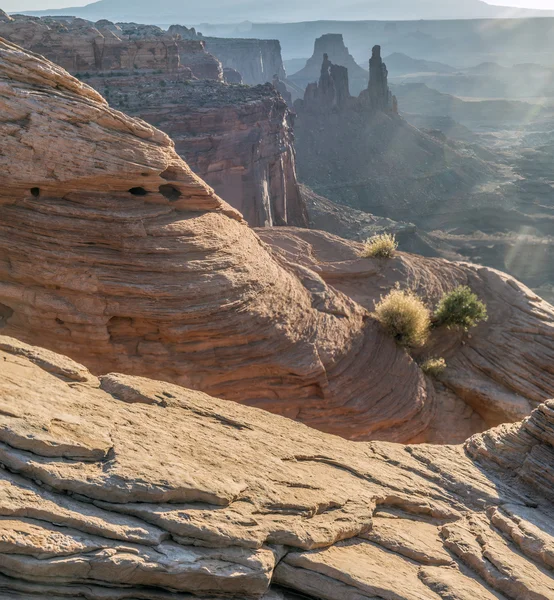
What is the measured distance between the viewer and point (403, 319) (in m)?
17.7

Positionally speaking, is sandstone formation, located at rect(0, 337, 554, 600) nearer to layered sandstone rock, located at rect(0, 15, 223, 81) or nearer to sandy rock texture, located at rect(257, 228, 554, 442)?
sandy rock texture, located at rect(257, 228, 554, 442)

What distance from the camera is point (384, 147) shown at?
96438mm

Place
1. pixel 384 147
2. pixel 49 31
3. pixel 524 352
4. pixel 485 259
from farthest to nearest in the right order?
pixel 384 147, pixel 485 259, pixel 49 31, pixel 524 352

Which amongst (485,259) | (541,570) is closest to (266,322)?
→ (541,570)

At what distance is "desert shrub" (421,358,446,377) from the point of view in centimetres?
1825

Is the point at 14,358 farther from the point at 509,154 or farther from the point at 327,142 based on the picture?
the point at 509,154

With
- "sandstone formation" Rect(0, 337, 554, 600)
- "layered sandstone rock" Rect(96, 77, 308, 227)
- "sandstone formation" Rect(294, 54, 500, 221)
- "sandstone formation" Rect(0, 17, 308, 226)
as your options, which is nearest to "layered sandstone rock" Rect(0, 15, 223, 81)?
"sandstone formation" Rect(0, 17, 308, 226)

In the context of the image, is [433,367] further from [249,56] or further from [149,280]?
[249,56]

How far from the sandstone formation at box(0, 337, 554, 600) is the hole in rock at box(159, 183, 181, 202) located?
679cm

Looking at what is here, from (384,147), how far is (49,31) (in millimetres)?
57078

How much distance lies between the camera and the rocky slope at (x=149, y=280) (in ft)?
42.2

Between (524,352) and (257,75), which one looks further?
(257,75)

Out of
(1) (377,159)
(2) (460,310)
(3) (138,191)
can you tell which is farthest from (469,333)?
(1) (377,159)

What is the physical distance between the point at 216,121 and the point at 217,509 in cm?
4572
